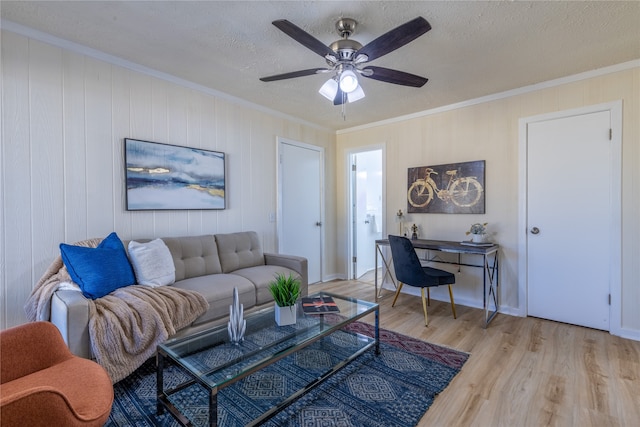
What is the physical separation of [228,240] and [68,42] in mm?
2010

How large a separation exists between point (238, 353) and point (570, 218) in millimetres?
3132

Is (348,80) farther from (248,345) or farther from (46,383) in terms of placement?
(46,383)

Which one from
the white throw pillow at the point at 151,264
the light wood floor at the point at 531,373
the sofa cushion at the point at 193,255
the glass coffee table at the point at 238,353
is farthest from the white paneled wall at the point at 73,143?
the light wood floor at the point at 531,373

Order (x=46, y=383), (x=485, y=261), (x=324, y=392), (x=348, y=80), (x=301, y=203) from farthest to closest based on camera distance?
(x=301, y=203), (x=485, y=261), (x=348, y=80), (x=324, y=392), (x=46, y=383)

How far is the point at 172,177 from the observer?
281 cm

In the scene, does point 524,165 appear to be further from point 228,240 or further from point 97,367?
point 97,367

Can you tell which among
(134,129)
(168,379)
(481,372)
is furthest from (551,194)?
(134,129)

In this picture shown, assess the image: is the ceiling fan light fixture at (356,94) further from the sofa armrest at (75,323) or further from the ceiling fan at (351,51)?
the sofa armrest at (75,323)

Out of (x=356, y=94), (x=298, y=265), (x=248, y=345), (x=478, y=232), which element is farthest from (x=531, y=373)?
(x=356, y=94)

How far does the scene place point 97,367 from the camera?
1.35m

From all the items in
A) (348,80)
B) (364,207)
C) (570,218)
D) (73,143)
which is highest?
(348,80)

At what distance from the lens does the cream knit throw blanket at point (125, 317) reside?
1751mm

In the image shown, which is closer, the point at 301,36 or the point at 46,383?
the point at 46,383

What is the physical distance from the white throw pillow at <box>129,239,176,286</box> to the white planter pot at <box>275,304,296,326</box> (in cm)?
102
